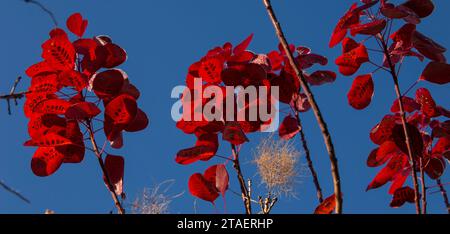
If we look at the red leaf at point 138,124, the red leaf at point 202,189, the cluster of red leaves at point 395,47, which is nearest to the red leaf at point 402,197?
the cluster of red leaves at point 395,47

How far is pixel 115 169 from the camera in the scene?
117 centimetres

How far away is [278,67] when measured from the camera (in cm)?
123

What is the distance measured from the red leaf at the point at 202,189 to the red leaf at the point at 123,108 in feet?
0.53

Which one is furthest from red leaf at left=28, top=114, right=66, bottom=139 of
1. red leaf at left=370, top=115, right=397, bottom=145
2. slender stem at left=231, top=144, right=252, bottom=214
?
red leaf at left=370, top=115, right=397, bottom=145

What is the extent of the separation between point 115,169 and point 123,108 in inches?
5.2

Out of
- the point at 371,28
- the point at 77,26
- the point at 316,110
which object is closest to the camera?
the point at 316,110

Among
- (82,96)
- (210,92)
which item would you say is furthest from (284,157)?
(82,96)

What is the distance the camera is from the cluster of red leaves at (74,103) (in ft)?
3.69

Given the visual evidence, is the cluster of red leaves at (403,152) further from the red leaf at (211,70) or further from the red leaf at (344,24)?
the red leaf at (211,70)

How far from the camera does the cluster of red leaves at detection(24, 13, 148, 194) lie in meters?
1.12

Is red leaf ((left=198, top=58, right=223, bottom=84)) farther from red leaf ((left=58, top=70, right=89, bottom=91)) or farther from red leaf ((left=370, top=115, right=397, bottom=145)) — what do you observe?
red leaf ((left=370, top=115, right=397, bottom=145))

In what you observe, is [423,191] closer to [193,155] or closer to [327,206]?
[327,206]

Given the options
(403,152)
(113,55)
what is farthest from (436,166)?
(113,55)

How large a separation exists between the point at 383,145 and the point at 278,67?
0.26m
